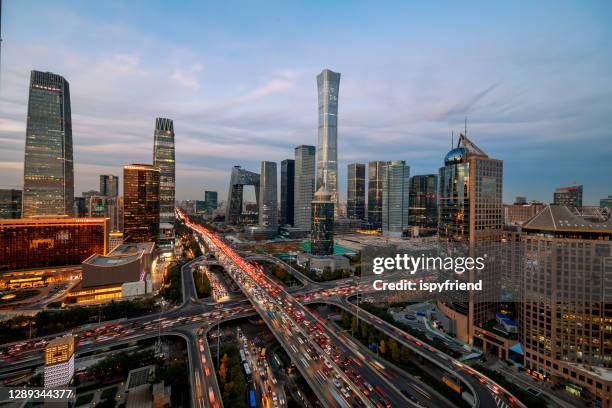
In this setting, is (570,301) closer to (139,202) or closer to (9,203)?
(139,202)

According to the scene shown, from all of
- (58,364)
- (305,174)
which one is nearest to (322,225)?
(58,364)

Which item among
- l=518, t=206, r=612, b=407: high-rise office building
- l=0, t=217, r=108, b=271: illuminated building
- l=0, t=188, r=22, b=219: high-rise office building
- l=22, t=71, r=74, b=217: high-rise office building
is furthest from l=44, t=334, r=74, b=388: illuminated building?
l=0, t=188, r=22, b=219: high-rise office building

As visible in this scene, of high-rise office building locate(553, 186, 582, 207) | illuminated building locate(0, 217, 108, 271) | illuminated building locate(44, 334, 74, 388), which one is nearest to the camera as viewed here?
illuminated building locate(44, 334, 74, 388)

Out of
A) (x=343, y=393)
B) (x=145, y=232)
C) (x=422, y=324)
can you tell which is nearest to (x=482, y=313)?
(x=422, y=324)

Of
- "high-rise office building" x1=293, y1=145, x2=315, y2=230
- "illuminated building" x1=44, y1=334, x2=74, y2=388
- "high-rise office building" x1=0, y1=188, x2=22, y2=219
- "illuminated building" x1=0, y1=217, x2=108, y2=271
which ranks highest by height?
"high-rise office building" x1=293, y1=145, x2=315, y2=230

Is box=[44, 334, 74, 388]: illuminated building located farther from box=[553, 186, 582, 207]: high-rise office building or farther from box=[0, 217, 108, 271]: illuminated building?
box=[553, 186, 582, 207]: high-rise office building

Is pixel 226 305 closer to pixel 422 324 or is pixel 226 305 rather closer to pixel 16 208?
pixel 422 324
